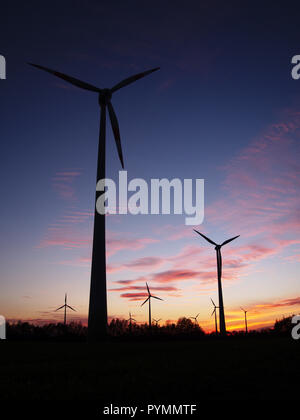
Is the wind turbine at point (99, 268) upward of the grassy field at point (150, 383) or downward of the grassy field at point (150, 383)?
upward

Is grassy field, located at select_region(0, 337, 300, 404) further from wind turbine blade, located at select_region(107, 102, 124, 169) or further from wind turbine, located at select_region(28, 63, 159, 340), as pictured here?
wind turbine blade, located at select_region(107, 102, 124, 169)

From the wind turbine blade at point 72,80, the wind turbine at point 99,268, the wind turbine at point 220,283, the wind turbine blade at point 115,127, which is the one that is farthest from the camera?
the wind turbine at point 220,283

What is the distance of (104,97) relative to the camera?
54688 millimetres

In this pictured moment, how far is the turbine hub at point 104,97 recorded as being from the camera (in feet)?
179

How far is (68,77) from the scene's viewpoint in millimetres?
53281

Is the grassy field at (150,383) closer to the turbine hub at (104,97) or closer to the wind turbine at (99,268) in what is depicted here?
the wind turbine at (99,268)

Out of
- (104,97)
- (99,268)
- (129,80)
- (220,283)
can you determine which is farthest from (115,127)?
(220,283)

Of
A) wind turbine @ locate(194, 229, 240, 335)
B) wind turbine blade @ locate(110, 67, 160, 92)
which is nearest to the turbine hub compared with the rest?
wind turbine blade @ locate(110, 67, 160, 92)

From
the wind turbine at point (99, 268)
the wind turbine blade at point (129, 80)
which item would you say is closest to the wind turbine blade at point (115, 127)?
the wind turbine at point (99, 268)

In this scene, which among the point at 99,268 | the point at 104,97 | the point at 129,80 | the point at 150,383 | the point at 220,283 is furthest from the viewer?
the point at 220,283

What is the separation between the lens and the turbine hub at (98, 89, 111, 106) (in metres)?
54.7

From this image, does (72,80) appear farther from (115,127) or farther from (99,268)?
(99,268)

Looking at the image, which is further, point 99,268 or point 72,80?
point 72,80
